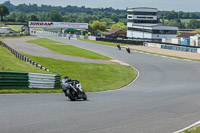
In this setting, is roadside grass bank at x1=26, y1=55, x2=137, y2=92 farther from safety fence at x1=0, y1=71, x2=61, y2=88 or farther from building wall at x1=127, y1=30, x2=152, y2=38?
building wall at x1=127, y1=30, x2=152, y2=38

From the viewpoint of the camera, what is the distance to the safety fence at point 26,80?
66.5 ft

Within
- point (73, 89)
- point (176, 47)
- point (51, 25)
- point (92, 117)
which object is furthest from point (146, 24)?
point (92, 117)

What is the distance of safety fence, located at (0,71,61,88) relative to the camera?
66.5 ft

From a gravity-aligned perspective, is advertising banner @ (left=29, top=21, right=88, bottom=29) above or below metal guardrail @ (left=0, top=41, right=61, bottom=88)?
above

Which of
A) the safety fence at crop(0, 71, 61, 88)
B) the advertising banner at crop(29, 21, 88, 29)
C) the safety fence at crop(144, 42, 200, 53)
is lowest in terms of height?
the safety fence at crop(144, 42, 200, 53)

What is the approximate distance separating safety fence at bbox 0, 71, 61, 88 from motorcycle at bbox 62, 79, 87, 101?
16.9 ft

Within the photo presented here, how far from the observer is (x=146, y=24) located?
154 meters

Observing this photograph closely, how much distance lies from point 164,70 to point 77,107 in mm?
27806

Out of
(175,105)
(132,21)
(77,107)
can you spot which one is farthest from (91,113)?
(132,21)

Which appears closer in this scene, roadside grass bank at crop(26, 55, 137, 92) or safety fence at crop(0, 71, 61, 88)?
safety fence at crop(0, 71, 61, 88)

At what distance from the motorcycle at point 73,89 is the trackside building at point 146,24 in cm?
12696

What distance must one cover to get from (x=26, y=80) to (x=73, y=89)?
229 inches

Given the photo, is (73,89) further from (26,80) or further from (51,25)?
(51,25)

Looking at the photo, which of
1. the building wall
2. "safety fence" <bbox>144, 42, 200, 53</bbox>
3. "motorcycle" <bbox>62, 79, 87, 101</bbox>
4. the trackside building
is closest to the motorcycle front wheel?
"motorcycle" <bbox>62, 79, 87, 101</bbox>
